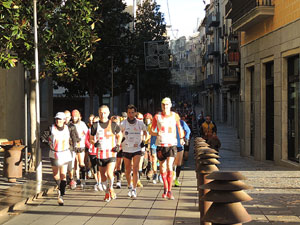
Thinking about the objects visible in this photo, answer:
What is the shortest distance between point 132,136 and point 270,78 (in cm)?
983

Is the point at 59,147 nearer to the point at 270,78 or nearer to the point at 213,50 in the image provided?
the point at 270,78

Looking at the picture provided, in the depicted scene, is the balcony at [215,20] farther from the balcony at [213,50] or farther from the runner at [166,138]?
the runner at [166,138]

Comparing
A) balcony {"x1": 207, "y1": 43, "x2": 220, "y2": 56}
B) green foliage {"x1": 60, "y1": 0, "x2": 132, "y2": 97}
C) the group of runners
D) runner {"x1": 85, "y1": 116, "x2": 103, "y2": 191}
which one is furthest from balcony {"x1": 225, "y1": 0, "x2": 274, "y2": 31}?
balcony {"x1": 207, "y1": 43, "x2": 220, "y2": 56}

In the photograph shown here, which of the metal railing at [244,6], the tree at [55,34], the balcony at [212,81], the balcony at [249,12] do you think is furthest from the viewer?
the balcony at [212,81]

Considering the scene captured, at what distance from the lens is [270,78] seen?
62.7 ft

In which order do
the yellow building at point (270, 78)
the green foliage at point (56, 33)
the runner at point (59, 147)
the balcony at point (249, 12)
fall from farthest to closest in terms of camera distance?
the balcony at point (249, 12)
the yellow building at point (270, 78)
the green foliage at point (56, 33)
the runner at point (59, 147)

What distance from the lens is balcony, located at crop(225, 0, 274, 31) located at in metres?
18.2

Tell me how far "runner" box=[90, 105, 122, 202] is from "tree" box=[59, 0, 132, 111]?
65.0 ft

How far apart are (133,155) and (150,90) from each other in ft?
136

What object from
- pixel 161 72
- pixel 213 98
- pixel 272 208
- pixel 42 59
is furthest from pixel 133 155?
pixel 213 98

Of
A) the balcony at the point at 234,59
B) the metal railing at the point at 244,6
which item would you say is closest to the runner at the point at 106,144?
the metal railing at the point at 244,6

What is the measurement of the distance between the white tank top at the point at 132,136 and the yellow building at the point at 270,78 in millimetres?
6808

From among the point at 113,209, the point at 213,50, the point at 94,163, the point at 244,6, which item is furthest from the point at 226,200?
the point at 213,50

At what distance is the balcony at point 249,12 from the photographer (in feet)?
59.8
